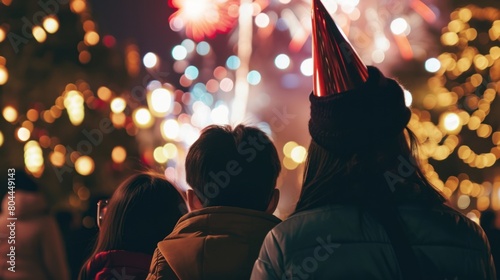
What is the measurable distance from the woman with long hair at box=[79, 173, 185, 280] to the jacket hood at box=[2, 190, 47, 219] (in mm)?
3517

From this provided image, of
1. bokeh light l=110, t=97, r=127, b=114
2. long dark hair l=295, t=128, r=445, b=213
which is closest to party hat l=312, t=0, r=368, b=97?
long dark hair l=295, t=128, r=445, b=213

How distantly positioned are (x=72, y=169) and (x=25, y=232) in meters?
12.0

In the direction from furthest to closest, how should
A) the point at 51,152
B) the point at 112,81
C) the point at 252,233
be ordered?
the point at 112,81 → the point at 51,152 → the point at 252,233

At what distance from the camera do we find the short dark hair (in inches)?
152

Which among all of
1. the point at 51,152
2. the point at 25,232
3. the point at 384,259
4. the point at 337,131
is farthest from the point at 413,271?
the point at 51,152

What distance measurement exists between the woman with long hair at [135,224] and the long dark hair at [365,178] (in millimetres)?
1358

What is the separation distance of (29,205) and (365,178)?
17.4 ft

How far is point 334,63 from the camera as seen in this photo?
329 cm

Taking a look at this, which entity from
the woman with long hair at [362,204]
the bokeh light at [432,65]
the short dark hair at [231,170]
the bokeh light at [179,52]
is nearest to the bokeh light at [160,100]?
the bokeh light at [179,52]

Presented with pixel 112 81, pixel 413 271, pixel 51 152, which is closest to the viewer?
pixel 413 271

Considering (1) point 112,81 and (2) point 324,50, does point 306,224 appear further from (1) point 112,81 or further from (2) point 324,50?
(1) point 112,81

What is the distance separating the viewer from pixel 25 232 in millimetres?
7633

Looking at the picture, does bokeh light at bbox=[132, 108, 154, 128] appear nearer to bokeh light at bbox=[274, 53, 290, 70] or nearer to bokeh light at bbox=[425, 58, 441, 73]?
bokeh light at bbox=[274, 53, 290, 70]

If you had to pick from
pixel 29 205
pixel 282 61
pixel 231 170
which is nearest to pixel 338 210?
pixel 231 170
